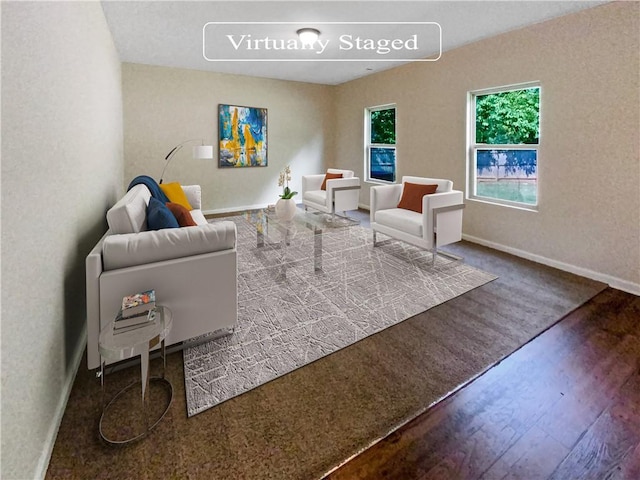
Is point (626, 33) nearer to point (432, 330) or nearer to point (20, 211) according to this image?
point (432, 330)

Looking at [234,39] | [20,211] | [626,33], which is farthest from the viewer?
[234,39]

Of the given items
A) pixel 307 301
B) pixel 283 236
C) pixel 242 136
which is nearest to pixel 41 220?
pixel 307 301

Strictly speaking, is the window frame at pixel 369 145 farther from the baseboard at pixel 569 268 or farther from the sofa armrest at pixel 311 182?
the baseboard at pixel 569 268

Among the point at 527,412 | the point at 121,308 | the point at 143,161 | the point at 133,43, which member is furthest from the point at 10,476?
the point at 143,161

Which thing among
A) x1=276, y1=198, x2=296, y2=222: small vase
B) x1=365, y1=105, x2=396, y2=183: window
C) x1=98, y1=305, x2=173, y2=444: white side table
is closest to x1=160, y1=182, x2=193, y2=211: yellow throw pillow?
x1=276, y1=198, x2=296, y2=222: small vase

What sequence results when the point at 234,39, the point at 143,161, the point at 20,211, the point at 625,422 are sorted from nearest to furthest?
the point at 20,211, the point at 625,422, the point at 234,39, the point at 143,161

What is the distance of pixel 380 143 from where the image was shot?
635cm

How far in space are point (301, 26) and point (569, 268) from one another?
155 inches

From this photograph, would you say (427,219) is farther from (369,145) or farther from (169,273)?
(369,145)

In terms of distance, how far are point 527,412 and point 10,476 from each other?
2105 millimetres

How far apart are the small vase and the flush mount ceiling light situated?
73.8 inches

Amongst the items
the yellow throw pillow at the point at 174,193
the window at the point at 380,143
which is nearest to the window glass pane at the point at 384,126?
the window at the point at 380,143

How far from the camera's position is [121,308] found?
1776mm

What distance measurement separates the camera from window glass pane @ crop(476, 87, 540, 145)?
3.83 m
